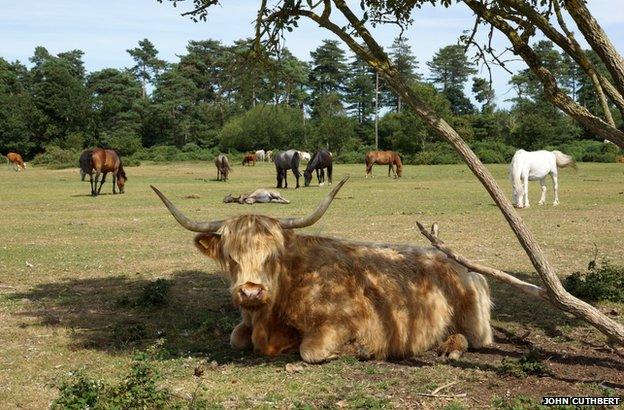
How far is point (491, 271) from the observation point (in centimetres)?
598

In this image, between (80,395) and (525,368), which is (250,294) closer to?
(80,395)

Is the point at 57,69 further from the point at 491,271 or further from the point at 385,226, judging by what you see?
the point at 491,271

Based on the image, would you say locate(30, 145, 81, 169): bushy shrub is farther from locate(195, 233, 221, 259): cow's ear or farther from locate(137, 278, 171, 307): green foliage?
locate(195, 233, 221, 259): cow's ear

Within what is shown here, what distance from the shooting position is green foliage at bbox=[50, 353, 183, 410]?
4859mm

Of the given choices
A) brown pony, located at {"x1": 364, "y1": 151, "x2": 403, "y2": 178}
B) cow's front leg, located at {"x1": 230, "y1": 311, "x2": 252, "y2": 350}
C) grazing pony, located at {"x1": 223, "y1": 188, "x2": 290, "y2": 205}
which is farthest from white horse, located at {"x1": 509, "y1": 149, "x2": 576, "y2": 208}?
brown pony, located at {"x1": 364, "y1": 151, "x2": 403, "y2": 178}

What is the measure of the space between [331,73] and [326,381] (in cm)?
9407

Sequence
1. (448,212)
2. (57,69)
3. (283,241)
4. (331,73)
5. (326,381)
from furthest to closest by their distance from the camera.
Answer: (331,73)
(57,69)
(448,212)
(283,241)
(326,381)

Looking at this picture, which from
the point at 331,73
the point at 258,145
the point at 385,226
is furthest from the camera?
the point at 331,73

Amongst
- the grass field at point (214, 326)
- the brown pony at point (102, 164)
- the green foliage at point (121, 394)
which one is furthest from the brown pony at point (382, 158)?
the green foliage at point (121, 394)

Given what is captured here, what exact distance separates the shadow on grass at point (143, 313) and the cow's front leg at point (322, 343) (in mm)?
640

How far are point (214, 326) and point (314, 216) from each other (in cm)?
249

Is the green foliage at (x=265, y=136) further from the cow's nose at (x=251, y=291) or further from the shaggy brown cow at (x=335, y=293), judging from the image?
the cow's nose at (x=251, y=291)

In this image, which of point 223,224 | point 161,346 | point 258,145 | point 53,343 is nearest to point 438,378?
point 223,224

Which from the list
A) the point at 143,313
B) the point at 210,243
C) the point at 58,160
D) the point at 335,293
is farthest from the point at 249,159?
the point at 210,243
